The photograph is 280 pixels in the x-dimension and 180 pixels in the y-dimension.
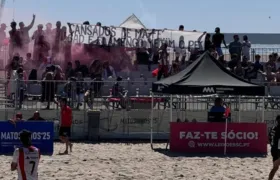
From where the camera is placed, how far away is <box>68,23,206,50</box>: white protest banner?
2575 centimetres

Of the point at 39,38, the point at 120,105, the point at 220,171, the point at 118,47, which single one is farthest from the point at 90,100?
the point at 220,171

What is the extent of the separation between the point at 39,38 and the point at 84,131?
4.45 meters

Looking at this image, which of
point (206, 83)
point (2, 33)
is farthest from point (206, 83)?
point (2, 33)

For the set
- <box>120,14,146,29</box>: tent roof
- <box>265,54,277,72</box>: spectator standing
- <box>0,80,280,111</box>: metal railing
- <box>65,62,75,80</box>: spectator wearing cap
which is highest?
<box>120,14,146,29</box>: tent roof

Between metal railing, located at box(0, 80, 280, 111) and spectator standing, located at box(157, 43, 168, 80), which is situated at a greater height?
spectator standing, located at box(157, 43, 168, 80)

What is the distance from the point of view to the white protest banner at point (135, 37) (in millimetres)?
25750

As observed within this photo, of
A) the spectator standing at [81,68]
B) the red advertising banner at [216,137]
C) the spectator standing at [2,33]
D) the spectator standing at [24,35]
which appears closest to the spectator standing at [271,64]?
the red advertising banner at [216,137]

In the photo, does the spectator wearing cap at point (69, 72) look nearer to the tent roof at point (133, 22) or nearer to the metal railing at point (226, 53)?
the metal railing at point (226, 53)

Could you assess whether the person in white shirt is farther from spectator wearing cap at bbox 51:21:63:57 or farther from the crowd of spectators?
spectator wearing cap at bbox 51:21:63:57

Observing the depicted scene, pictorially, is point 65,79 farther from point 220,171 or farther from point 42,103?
point 220,171

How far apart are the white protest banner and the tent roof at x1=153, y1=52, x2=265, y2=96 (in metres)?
7.98

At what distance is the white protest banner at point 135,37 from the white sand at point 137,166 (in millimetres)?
8135

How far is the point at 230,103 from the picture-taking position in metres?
21.6

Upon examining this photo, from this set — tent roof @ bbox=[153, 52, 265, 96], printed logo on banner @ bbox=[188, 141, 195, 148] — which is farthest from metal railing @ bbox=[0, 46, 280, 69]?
printed logo on banner @ bbox=[188, 141, 195, 148]
